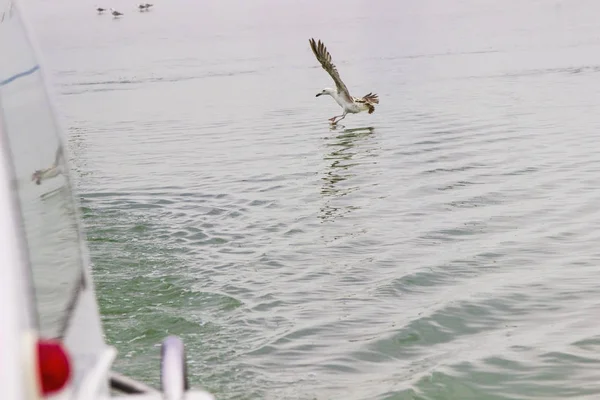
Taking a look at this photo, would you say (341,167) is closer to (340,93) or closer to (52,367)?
(340,93)

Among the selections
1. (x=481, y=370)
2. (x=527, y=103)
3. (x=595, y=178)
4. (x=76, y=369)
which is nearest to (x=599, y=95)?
(x=527, y=103)

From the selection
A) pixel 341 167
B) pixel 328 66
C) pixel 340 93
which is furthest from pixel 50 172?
pixel 340 93

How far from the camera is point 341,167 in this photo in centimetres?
1736

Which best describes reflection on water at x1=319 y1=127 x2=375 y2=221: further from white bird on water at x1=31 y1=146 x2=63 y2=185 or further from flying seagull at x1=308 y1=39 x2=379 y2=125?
white bird on water at x1=31 y1=146 x2=63 y2=185

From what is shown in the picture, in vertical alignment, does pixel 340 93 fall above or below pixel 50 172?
below

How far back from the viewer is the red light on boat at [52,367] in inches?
93.5

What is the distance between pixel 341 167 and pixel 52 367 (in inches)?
592

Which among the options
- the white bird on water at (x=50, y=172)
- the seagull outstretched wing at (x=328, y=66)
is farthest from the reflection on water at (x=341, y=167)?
the white bird on water at (x=50, y=172)

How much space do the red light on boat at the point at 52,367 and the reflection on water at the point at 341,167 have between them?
10617 millimetres

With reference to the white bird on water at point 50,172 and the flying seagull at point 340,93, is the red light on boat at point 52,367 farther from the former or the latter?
the flying seagull at point 340,93

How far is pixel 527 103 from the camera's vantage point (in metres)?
23.7

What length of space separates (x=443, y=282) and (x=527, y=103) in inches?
574

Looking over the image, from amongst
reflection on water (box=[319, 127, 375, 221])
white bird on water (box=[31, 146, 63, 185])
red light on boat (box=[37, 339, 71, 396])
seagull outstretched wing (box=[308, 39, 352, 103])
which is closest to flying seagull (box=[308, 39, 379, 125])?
seagull outstretched wing (box=[308, 39, 352, 103])

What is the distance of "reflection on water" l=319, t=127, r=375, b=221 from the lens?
13727 millimetres
